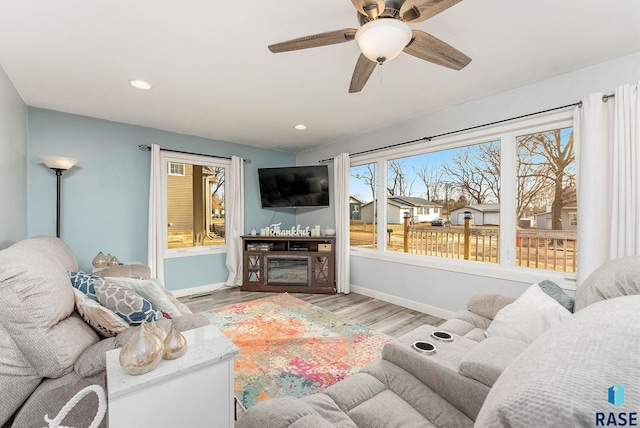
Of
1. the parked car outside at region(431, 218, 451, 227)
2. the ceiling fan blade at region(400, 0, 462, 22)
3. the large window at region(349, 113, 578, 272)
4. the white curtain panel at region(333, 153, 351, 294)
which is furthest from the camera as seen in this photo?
the white curtain panel at region(333, 153, 351, 294)

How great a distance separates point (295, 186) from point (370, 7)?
3453 millimetres

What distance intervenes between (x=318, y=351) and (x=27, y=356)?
72.7 inches

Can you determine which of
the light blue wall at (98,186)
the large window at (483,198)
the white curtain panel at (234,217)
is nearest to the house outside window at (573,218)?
the large window at (483,198)

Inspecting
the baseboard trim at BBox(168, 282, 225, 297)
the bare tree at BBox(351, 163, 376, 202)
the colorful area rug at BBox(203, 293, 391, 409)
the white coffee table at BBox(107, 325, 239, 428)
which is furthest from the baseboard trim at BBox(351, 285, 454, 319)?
the white coffee table at BBox(107, 325, 239, 428)

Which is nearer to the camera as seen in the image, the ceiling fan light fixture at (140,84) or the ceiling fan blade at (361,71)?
the ceiling fan blade at (361,71)

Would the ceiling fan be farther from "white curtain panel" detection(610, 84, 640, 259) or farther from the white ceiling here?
"white curtain panel" detection(610, 84, 640, 259)

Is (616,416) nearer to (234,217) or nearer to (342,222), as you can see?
(342,222)

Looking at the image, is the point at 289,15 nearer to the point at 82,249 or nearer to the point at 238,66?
the point at 238,66

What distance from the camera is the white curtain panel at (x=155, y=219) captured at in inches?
147

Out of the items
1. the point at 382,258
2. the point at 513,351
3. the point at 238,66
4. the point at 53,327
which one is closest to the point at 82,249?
the point at 53,327

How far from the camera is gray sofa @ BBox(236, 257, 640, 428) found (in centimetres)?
40

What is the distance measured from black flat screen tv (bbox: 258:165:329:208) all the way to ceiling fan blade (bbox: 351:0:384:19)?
3178 mm

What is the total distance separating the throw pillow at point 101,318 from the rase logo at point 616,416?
1792mm

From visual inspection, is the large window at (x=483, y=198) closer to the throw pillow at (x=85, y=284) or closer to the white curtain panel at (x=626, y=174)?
the white curtain panel at (x=626, y=174)
